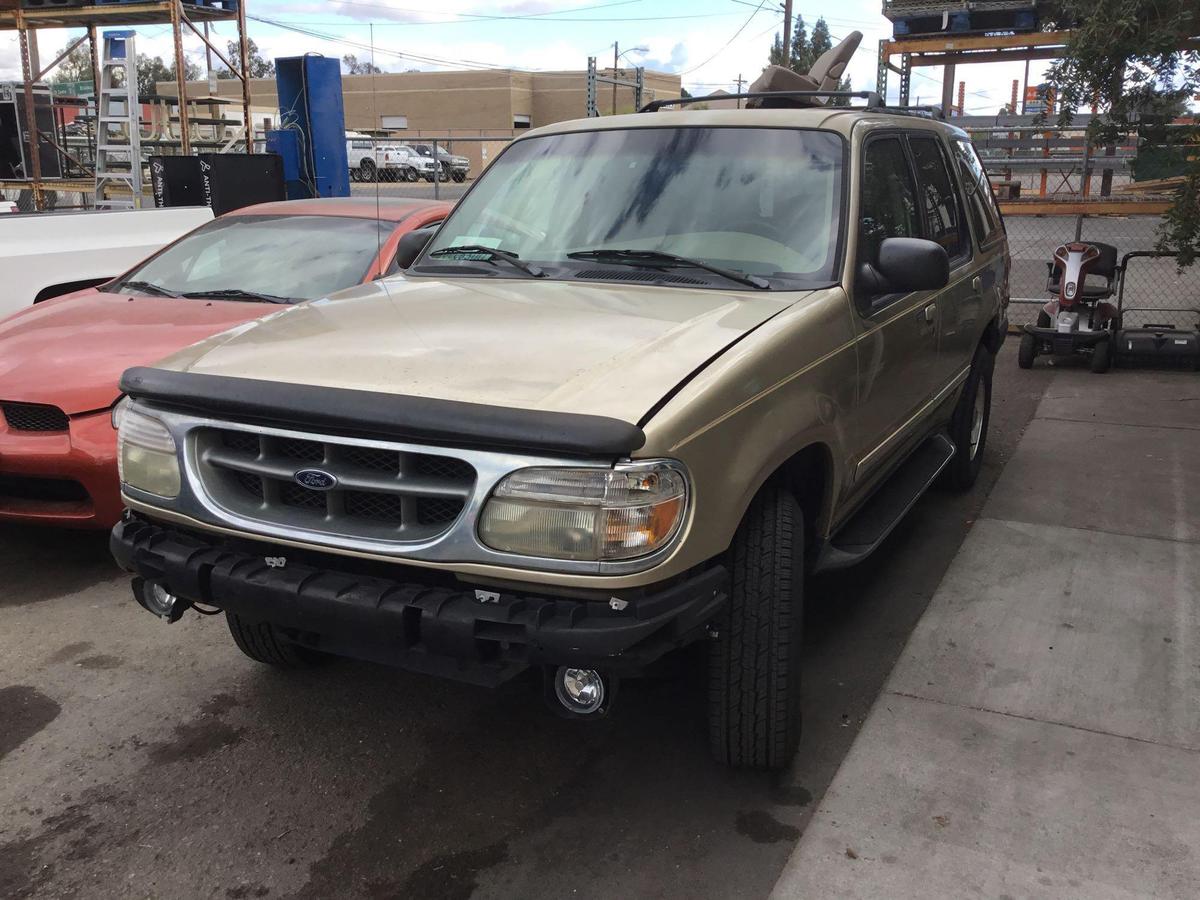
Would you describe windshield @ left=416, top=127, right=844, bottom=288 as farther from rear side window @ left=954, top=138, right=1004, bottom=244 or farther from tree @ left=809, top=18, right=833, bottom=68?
tree @ left=809, top=18, right=833, bottom=68

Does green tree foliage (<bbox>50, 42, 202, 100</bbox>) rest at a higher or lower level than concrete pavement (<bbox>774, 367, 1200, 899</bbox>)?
higher

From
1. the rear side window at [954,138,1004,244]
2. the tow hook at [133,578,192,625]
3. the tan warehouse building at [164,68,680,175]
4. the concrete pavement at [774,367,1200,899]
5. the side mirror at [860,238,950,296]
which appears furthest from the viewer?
the tan warehouse building at [164,68,680,175]

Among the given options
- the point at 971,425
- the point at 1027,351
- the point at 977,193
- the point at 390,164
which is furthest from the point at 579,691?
the point at 390,164

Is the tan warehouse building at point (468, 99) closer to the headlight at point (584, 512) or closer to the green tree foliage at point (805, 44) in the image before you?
the green tree foliage at point (805, 44)

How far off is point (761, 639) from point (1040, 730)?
1220 millimetres

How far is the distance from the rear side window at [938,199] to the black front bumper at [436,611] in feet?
8.67

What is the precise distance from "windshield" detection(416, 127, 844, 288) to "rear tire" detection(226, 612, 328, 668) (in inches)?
58.0

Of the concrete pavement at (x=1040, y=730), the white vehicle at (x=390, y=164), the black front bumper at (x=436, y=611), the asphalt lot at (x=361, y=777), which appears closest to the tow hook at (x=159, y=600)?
the black front bumper at (x=436, y=611)

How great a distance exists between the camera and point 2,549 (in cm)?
531

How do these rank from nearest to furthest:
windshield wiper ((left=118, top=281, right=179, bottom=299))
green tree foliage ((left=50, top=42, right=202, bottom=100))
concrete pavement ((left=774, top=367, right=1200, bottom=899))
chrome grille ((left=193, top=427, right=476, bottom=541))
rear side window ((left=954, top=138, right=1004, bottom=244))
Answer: chrome grille ((left=193, top=427, right=476, bottom=541)), concrete pavement ((left=774, top=367, right=1200, bottom=899)), rear side window ((left=954, top=138, right=1004, bottom=244)), windshield wiper ((left=118, top=281, right=179, bottom=299)), green tree foliage ((left=50, top=42, right=202, bottom=100))

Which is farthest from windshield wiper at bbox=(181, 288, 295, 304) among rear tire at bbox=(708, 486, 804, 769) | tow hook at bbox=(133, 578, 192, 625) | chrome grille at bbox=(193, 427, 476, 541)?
rear tire at bbox=(708, 486, 804, 769)

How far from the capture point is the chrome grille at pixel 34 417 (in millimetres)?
4688

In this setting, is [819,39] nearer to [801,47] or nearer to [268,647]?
[801,47]

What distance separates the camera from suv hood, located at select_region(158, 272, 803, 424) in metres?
2.65
